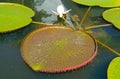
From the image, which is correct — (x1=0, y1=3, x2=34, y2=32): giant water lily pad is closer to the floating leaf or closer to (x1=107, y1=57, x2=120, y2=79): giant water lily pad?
the floating leaf

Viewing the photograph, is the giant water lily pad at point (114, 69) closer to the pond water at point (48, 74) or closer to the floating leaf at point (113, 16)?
the pond water at point (48, 74)

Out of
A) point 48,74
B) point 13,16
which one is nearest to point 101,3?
point 13,16

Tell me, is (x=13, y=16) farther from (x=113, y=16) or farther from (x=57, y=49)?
(x=113, y=16)

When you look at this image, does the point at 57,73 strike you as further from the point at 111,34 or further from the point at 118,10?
the point at 118,10

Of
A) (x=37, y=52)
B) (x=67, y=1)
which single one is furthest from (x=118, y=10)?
(x=37, y=52)

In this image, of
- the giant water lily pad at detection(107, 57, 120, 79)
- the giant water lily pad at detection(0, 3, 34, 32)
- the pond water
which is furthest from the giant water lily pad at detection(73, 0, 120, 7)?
the giant water lily pad at detection(107, 57, 120, 79)
